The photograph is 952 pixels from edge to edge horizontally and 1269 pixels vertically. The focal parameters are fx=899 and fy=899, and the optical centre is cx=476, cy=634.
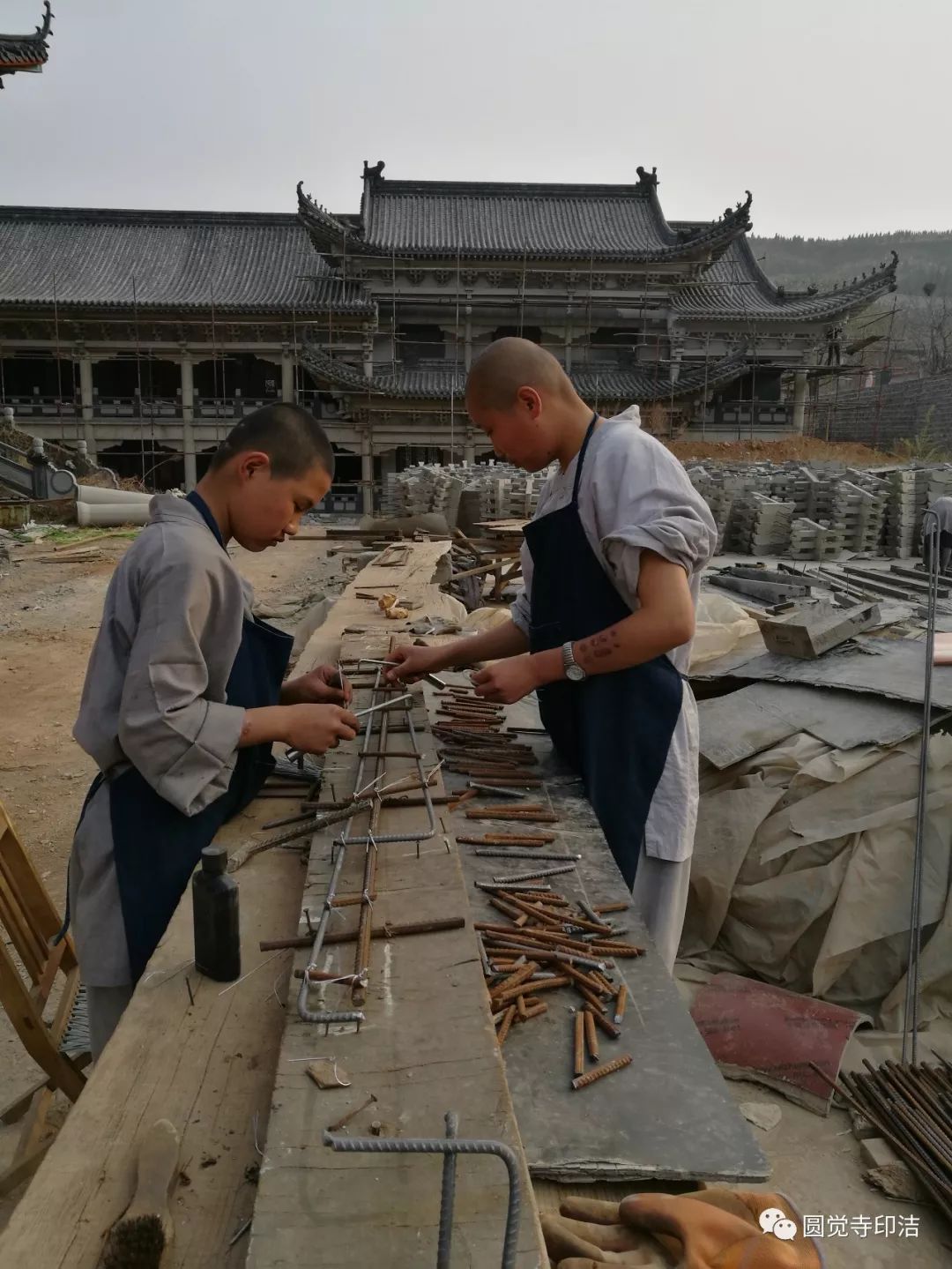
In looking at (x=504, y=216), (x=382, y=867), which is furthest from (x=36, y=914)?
(x=504, y=216)

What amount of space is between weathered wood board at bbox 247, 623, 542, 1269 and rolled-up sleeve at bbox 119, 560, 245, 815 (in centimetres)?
37

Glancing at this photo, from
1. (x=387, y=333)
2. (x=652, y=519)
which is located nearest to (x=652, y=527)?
(x=652, y=519)

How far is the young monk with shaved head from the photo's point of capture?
2318mm

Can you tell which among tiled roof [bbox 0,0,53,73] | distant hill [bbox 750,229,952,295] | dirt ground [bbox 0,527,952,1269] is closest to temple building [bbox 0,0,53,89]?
tiled roof [bbox 0,0,53,73]

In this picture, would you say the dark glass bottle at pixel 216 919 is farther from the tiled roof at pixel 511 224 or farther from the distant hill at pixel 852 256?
the distant hill at pixel 852 256

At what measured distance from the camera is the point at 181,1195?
1.20m

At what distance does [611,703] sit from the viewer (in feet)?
8.14

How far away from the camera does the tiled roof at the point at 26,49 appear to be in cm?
1706

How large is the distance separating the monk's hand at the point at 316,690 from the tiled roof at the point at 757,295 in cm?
2961

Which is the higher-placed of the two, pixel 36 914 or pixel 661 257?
pixel 661 257

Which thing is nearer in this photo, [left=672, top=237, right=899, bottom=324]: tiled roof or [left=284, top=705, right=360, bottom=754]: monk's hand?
[left=284, top=705, right=360, bottom=754]: monk's hand

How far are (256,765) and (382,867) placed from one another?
673 mm

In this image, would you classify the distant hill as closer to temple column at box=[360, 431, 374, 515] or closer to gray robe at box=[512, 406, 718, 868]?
temple column at box=[360, 431, 374, 515]

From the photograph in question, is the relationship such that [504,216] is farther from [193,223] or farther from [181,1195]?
[181,1195]
